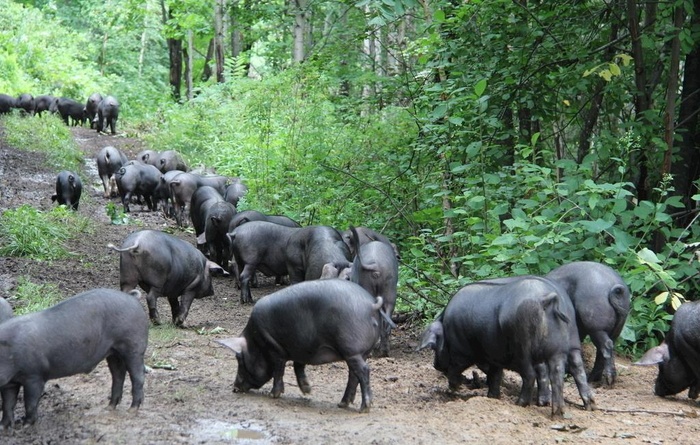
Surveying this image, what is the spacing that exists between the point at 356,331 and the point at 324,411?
616 mm

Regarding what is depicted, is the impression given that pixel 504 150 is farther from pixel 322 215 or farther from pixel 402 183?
pixel 322 215

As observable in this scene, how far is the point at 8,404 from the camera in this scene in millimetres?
5480

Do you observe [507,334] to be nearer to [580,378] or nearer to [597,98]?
[580,378]

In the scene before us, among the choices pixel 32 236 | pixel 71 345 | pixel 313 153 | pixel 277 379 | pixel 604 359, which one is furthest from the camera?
pixel 313 153

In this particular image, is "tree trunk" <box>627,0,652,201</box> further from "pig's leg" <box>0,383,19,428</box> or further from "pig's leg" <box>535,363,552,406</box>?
"pig's leg" <box>0,383,19,428</box>

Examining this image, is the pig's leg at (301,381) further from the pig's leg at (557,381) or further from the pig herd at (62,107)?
the pig herd at (62,107)

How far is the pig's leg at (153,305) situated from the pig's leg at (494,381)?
369cm

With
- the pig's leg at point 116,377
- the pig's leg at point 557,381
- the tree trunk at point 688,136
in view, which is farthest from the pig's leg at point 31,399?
the tree trunk at point 688,136

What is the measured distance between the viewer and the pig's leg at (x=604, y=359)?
7.59m

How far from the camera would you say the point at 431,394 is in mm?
7305

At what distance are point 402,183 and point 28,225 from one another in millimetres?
5073

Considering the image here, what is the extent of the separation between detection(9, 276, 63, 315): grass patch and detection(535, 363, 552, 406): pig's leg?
4.60m

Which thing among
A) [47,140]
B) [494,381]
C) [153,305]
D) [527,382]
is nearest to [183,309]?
[153,305]

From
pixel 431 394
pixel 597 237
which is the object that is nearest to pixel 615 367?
pixel 597 237
